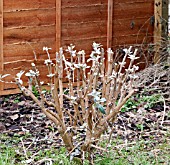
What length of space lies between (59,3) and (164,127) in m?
2.31

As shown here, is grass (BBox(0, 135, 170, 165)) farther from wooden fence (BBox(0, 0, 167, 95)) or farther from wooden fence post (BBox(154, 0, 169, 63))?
wooden fence post (BBox(154, 0, 169, 63))

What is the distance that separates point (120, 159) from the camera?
4684 millimetres

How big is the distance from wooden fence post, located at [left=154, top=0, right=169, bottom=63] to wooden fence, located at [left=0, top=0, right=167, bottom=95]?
0.07 meters

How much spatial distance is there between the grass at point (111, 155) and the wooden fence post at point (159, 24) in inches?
107

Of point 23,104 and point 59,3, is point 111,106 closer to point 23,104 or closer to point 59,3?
point 23,104

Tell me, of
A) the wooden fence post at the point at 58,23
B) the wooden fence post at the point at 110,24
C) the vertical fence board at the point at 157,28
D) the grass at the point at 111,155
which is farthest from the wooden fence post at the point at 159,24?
the grass at the point at 111,155

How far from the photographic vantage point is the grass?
183 inches

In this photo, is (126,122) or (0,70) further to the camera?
(0,70)

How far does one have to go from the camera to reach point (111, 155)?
474 cm

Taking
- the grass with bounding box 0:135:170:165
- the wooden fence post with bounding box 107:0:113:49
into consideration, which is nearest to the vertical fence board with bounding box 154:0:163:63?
the wooden fence post with bounding box 107:0:113:49

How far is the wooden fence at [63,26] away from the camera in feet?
22.8

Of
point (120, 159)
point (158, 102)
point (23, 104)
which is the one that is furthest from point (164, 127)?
point (23, 104)

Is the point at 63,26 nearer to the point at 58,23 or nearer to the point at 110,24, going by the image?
the point at 58,23

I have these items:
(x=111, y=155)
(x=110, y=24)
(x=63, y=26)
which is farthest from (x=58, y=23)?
(x=111, y=155)
